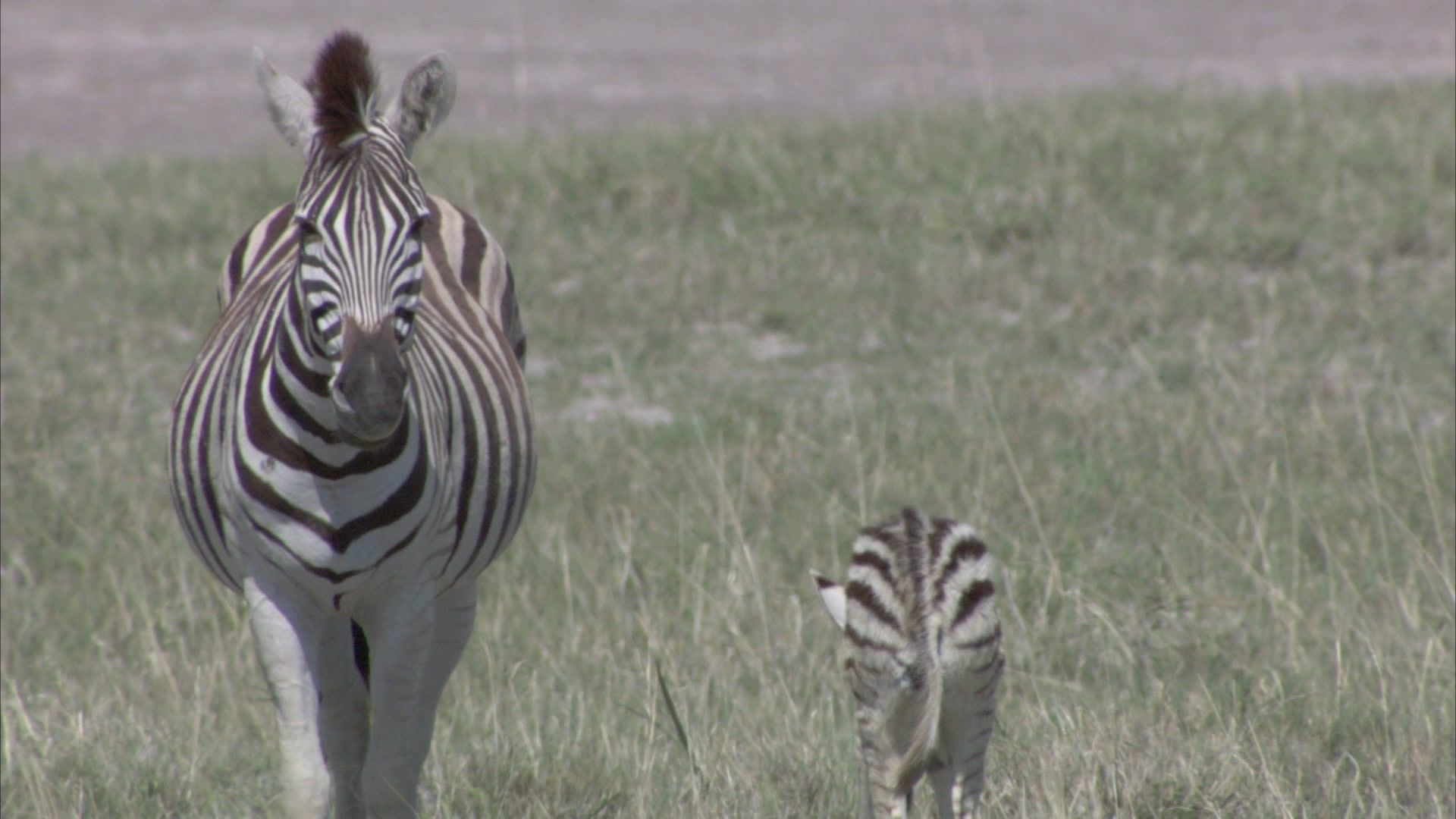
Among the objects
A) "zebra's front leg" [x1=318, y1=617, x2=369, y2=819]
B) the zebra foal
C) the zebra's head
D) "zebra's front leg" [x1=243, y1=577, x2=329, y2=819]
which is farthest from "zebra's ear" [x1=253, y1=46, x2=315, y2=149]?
the zebra foal

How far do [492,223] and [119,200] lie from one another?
7.06 feet

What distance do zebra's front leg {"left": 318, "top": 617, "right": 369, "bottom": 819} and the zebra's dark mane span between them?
4.58ft

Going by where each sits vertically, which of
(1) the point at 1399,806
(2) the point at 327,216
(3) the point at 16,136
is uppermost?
(3) the point at 16,136

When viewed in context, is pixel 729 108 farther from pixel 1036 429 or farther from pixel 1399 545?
pixel 1399 545

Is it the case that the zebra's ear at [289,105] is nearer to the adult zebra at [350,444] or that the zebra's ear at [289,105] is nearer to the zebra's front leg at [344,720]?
the adult zebra at [350,444]

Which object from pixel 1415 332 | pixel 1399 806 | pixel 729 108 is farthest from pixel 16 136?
pixel 1399 806

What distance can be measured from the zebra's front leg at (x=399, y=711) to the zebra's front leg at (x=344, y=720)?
263mm

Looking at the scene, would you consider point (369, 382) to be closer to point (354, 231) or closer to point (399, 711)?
point (354, 231)

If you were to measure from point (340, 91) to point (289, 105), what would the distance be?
18 centimetres

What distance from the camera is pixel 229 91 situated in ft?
49.6

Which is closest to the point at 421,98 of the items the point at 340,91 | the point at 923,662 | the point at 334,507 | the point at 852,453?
the point at 340,91

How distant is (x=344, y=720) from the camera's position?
4.61m

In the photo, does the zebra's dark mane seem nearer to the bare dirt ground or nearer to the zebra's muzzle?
the zebra's muzzle

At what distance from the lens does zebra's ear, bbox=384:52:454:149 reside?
12.5 feet
